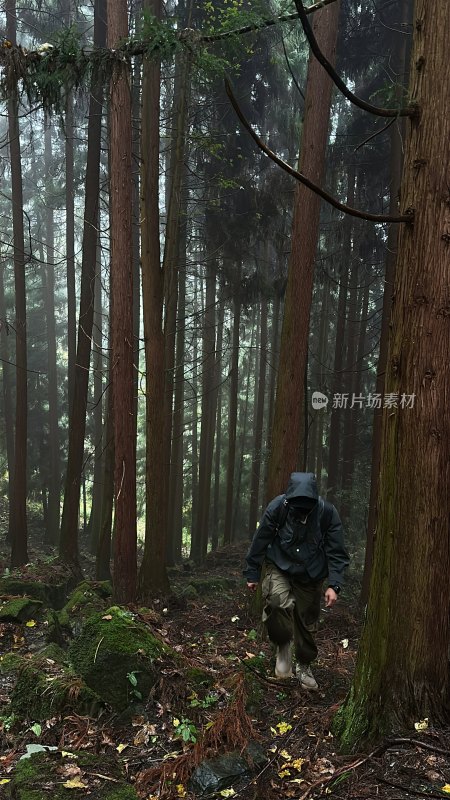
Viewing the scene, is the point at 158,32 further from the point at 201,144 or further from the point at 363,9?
the point at 363,9

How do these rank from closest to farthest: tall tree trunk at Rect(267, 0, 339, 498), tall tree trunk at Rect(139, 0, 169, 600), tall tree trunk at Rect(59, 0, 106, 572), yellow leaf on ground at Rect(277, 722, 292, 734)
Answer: yellow leaf on ground at Rect(277, 722, 292, 734)
tall tree trunk at Rect(267, 0, 339, 498)
tall tree trunk at Rect(139, 0, 169, 600)
tall tree trunk at Rect(59, 0, 106, 572)

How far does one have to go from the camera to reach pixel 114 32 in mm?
8867

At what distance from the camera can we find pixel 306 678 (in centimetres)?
562

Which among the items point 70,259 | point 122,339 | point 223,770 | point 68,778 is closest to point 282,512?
point 223,770

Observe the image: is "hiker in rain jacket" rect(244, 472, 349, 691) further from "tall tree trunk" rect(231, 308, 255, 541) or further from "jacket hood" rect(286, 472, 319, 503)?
"tall tree trunk" rect(231, 308, 255, 541)

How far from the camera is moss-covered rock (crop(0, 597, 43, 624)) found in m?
7.69

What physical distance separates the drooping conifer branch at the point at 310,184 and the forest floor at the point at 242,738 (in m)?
3.17

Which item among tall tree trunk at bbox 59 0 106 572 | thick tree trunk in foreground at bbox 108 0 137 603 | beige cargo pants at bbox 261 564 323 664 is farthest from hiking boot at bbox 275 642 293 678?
tall tree trunk at bbox 59 0 106 572

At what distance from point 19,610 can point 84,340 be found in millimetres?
6963

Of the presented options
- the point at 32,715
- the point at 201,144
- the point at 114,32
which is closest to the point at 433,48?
the point at 32,715

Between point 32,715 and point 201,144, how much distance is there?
1140 cm

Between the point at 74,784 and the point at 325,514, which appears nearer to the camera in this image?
the point at 74,784

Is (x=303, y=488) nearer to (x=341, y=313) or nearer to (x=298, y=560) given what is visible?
(x=298, y=560)

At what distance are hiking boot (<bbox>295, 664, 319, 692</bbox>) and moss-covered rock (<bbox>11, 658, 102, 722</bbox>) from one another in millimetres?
1833
